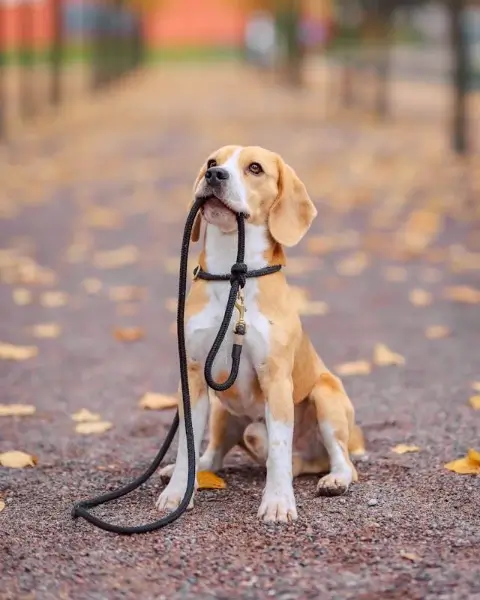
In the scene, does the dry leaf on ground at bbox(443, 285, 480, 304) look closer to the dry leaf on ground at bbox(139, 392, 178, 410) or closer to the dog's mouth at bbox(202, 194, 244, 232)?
the dry leaf on ground at bbox(139, 392, 178, 410)

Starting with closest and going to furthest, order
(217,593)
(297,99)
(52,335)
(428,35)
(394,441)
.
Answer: (217,593) < (394,441) < (52,335) < (428,35) < (297,99)

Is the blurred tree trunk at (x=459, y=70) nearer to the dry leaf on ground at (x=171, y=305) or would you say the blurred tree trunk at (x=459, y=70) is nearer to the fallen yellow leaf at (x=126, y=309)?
the dry leaf on ground at (x=171, y=305)

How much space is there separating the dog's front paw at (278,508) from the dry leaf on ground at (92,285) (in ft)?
16.1

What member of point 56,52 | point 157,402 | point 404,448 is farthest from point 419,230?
Answer: point 56,52

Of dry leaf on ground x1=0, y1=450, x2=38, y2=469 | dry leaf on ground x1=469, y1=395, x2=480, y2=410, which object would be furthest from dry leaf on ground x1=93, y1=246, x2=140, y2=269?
dry leaf on ground x1=0, y1=450, x2=38, y2=469

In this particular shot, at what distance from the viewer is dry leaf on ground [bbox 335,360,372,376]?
237 inches

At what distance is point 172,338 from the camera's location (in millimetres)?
6914

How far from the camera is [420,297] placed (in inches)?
314

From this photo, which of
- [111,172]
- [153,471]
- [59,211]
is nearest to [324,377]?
[153,471]

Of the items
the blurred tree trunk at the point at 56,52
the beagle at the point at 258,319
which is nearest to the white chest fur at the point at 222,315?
the beagle at the point at 258,319

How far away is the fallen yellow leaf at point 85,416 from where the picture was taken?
5168mm

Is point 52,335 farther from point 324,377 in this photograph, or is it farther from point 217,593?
point 217,593

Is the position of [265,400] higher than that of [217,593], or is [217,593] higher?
[265,400]

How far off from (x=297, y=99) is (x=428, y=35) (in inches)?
231
